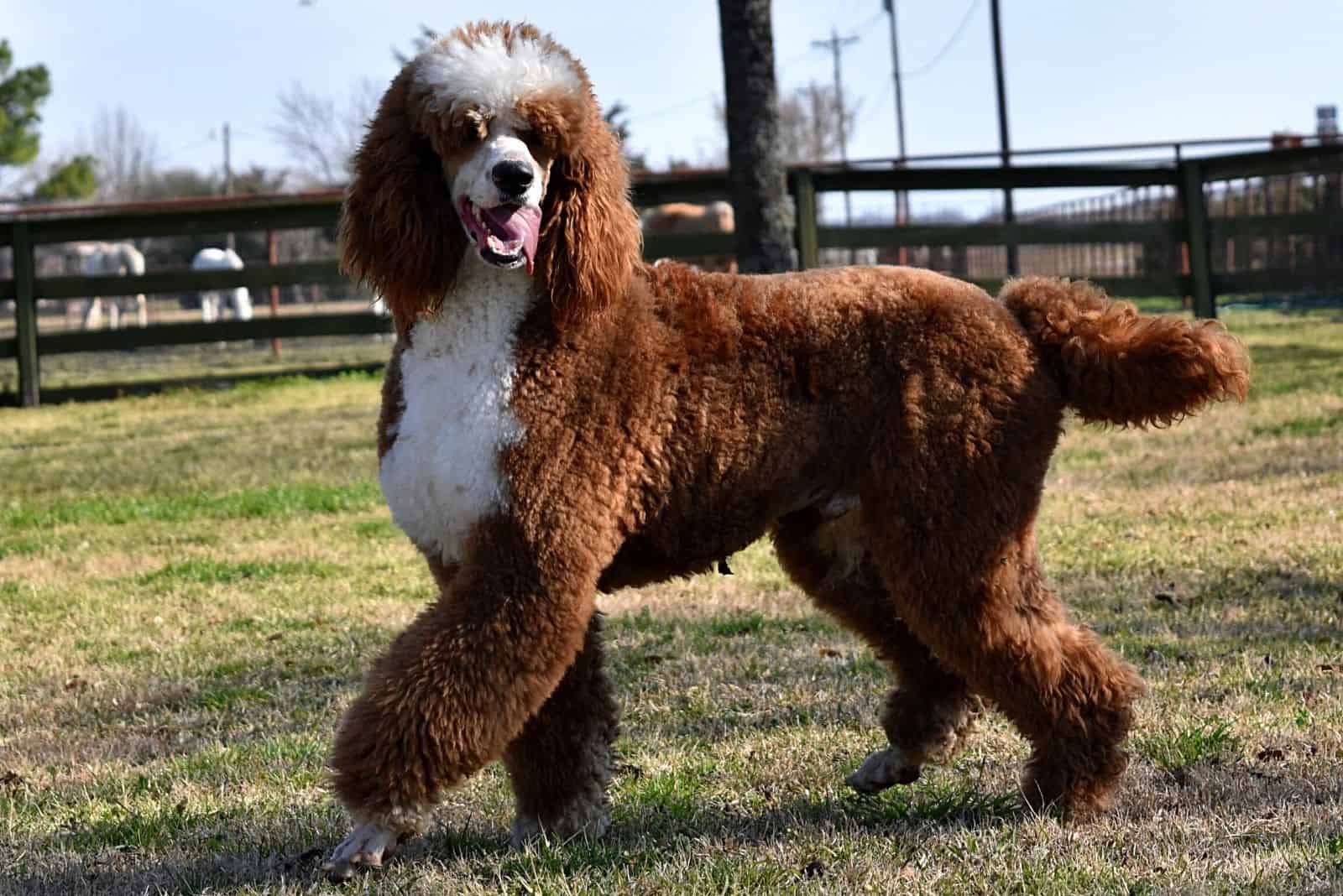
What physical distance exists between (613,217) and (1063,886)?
1.72 meters

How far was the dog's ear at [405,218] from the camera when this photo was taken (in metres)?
3.49

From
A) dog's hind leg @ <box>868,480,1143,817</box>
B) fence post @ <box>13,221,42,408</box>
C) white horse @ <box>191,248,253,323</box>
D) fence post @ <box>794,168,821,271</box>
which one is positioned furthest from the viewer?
white horse @ <box>191,248,253,323</box>

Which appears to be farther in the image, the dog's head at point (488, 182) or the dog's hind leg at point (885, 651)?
the dog's hind leg at point (885, 651)

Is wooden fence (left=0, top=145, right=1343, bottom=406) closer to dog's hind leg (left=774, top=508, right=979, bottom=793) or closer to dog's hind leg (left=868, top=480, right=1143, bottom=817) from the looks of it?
dog's hind leg (left=774, top=508, right=979, bottom=793)

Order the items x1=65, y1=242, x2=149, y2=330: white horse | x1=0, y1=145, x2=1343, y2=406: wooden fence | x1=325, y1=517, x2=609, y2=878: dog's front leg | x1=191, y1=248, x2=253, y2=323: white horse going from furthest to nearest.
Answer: x1=65, y1=242, x2=149, y2=330: white horse < x1=191, y1=248, x2=253, y2=323: white horse < x1=0, y1=145, x2=1343, y2=406: wooden fence < x1=325, y1=517, x2=609, y2=878: dog's front leg

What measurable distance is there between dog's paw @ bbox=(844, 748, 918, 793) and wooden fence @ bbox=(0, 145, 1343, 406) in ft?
31.7

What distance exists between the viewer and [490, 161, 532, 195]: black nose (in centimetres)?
334

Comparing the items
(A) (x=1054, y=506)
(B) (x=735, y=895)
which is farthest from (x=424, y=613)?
(A) (x=1054, y=506)

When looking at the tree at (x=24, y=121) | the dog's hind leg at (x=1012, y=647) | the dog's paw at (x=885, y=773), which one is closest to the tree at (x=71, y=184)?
the tree at (x=24, y=121)

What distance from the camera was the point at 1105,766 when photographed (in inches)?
146

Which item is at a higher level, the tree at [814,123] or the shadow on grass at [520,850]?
the tree at [814,123]

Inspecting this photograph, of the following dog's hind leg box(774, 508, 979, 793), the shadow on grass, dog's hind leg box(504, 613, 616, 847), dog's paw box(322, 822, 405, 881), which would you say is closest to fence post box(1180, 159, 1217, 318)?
dog's hind leg box(774, 508, 979, 793)

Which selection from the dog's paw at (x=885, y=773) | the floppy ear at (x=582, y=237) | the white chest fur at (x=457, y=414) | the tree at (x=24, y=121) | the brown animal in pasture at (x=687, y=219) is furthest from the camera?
the tree at (x=24, y=121)

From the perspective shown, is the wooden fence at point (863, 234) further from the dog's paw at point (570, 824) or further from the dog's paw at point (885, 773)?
the dog's paw at point (570, 824)
